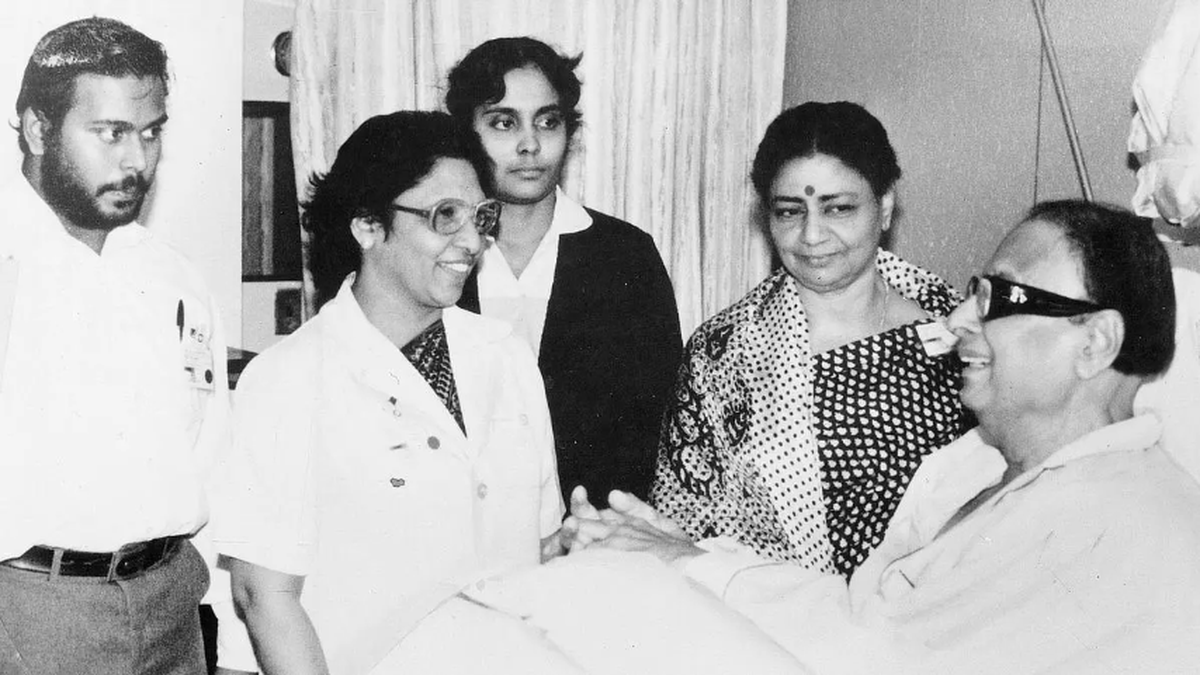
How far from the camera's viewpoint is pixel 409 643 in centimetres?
157

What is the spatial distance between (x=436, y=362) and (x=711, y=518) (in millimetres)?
556

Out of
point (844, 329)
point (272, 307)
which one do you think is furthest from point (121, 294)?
point (844, 329)

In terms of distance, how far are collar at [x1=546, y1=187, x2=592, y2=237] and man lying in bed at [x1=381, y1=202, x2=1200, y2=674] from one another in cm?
75

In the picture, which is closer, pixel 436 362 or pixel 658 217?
pixel 436 362

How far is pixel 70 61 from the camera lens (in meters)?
1.70

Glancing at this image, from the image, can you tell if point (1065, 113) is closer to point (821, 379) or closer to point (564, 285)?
point (821, 379)

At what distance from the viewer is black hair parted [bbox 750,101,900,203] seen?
1.98m

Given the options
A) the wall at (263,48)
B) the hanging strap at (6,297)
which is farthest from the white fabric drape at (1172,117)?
the hanging strap at (6,297)

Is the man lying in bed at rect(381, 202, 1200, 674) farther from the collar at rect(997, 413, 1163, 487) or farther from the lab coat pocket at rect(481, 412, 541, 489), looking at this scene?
the lab coat pocket at rect(481, 412, 541, 489)

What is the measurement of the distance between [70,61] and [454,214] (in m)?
0.57

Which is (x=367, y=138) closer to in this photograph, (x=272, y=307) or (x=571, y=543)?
(x=272, y=307)

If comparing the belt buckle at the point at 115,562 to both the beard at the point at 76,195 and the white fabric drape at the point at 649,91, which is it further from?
the white fabric drape at the point at 649,91

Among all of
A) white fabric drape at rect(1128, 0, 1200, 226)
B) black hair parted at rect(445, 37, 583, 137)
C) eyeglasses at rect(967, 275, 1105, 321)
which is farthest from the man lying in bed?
black hair parted at rect(445, 37, 583, 137)

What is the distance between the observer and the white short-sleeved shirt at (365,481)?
1668 millimetres
